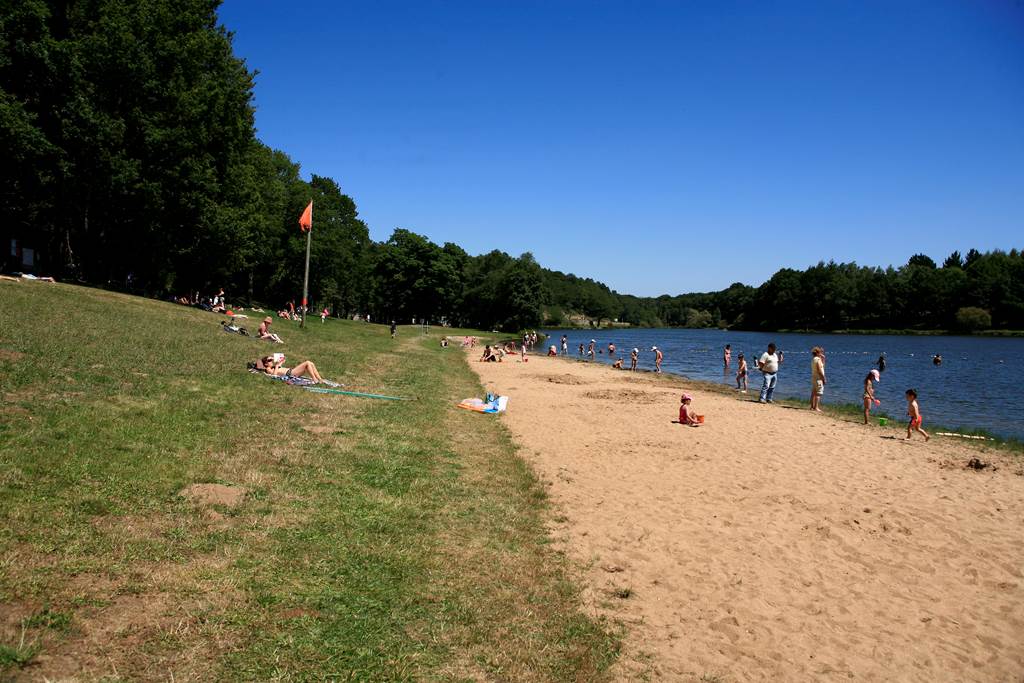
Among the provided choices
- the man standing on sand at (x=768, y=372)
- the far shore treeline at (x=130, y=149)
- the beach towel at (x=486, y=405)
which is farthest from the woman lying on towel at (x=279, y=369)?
the far shore treeline at (x=130, y=149)

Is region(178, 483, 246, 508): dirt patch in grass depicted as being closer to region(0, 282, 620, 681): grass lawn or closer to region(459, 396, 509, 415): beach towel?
region(0, 282, 620, 681): grass lawn

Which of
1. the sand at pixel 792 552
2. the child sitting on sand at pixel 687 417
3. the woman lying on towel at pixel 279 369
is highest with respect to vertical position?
the woman lying on towel at pixel 279 369

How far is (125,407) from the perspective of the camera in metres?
9.60

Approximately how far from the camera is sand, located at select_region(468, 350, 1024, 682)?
17.6ft

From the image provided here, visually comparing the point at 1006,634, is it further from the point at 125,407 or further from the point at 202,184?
the point at 202,184

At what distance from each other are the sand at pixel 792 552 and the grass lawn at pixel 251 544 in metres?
0.75

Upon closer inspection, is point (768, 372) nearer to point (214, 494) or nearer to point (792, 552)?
point (792, 552)

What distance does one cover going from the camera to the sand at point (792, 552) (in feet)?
17.6

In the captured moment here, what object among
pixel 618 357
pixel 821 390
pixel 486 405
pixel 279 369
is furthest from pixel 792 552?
pixel 618 357

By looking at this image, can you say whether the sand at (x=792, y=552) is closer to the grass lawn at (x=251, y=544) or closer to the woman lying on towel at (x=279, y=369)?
the grass lawn at (x=251, y=544)

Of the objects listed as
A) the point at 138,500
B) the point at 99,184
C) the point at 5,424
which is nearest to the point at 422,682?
the point at 138,500

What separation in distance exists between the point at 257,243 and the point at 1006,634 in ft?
151

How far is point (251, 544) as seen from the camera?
605 cm

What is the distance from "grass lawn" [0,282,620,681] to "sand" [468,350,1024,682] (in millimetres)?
747
